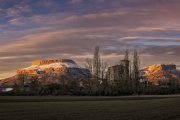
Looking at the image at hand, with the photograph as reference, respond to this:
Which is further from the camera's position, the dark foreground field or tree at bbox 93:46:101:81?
tree at bbox 93:46:101:81

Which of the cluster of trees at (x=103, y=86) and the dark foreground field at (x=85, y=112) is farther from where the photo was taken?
the cluster of trees at (x=103, y=86)

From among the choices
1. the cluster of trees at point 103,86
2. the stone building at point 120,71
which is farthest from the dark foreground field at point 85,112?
the stone building at point 120,71

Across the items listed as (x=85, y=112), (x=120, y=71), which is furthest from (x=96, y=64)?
(x=85, y=112)

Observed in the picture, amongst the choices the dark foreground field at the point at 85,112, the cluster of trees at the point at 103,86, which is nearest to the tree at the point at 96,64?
the cluster of trees at the point at 103,86

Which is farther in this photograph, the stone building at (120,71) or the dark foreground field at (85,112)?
the stone building at (120,71)

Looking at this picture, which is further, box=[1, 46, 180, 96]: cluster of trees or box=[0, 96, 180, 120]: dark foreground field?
box=[1, 46, 180, 96]: cluster of trees

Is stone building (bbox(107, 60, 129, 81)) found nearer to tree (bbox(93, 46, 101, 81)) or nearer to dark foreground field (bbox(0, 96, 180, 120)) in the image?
tree (bbox(93, 46, 101, 81))

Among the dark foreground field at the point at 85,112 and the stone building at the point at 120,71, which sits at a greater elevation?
the stone building at the point at 120,71

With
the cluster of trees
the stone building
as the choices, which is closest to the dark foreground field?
the cluster of trees

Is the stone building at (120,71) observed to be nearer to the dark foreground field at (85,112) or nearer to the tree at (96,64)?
the tree at (96,64)

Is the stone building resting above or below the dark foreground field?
above

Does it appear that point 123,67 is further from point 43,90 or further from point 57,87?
point 43,90

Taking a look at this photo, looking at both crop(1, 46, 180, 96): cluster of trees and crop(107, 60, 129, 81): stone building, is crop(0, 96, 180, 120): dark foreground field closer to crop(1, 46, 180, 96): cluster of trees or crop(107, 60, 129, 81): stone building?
crop(1, 46, 180, 96): cluster of trees

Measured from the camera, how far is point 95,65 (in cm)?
12775
